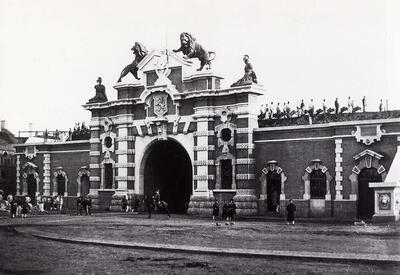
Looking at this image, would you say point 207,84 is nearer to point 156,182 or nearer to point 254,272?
point 156,182

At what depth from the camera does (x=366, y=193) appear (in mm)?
32594

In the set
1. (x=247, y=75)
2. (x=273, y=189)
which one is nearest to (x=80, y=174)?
(x=247, y=75)

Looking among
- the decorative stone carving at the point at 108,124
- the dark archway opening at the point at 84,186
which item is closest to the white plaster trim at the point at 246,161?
the decorative stone carving at the point at 108,124

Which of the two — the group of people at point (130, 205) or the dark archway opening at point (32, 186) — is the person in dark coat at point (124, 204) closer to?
the group of people at point (130, 205)

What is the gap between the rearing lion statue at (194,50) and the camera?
38.7m

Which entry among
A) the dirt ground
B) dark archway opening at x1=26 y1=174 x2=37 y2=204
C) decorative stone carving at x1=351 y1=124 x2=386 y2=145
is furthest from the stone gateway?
the dirt ground

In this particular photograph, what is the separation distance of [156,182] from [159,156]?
1725mm

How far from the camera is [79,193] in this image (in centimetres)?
4597

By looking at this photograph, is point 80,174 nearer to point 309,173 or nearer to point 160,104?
point 160,104

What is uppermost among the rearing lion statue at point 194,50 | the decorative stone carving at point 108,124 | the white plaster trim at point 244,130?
the rearing lion statue at point 194,50

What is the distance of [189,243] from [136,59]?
23727 millimetres

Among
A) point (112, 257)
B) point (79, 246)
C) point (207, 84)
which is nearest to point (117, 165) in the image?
point (207, 84)

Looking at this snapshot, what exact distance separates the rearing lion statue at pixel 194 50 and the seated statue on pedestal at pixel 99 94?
8268 mm

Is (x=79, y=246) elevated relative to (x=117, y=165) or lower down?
lower down
